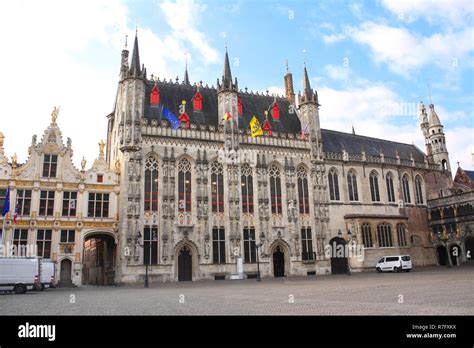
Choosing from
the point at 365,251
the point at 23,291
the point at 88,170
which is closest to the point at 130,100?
the point at 88,170

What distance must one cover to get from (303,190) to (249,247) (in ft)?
32.0

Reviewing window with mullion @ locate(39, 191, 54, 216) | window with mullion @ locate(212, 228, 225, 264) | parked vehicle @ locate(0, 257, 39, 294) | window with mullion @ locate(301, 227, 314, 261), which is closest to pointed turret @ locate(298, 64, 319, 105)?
window with mullion @ locate(301, 227, 314, 261)

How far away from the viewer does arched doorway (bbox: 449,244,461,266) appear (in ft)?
167

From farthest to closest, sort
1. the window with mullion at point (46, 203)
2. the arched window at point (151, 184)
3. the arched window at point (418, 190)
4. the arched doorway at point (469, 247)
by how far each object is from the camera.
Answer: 1. the arched window at point (418, 190)
2. the arched doorway at point (469, 247)
3. the arched window at point (151, 184)
4. the window with mullion at point (46, 203)

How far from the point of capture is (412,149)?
206 feet

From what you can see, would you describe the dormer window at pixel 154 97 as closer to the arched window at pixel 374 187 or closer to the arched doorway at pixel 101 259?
the arched doorway at pixel 101 259

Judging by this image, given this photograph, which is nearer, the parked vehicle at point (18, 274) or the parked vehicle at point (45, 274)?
the parked vehicle at point (18, 274)

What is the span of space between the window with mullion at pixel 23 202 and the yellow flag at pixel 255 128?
78.1ft

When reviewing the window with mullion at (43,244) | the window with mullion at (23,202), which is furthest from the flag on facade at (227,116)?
the window with mullion at (43,244)

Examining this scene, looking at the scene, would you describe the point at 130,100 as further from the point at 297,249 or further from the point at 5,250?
the point at 297,249

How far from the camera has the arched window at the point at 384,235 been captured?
4947 centimetres

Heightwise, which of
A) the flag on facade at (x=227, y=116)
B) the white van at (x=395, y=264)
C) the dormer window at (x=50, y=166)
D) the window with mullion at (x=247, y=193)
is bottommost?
the white van at (x=395, y=264)

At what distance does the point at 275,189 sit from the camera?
1789 inches

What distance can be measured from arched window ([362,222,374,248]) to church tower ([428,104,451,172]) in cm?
1928
